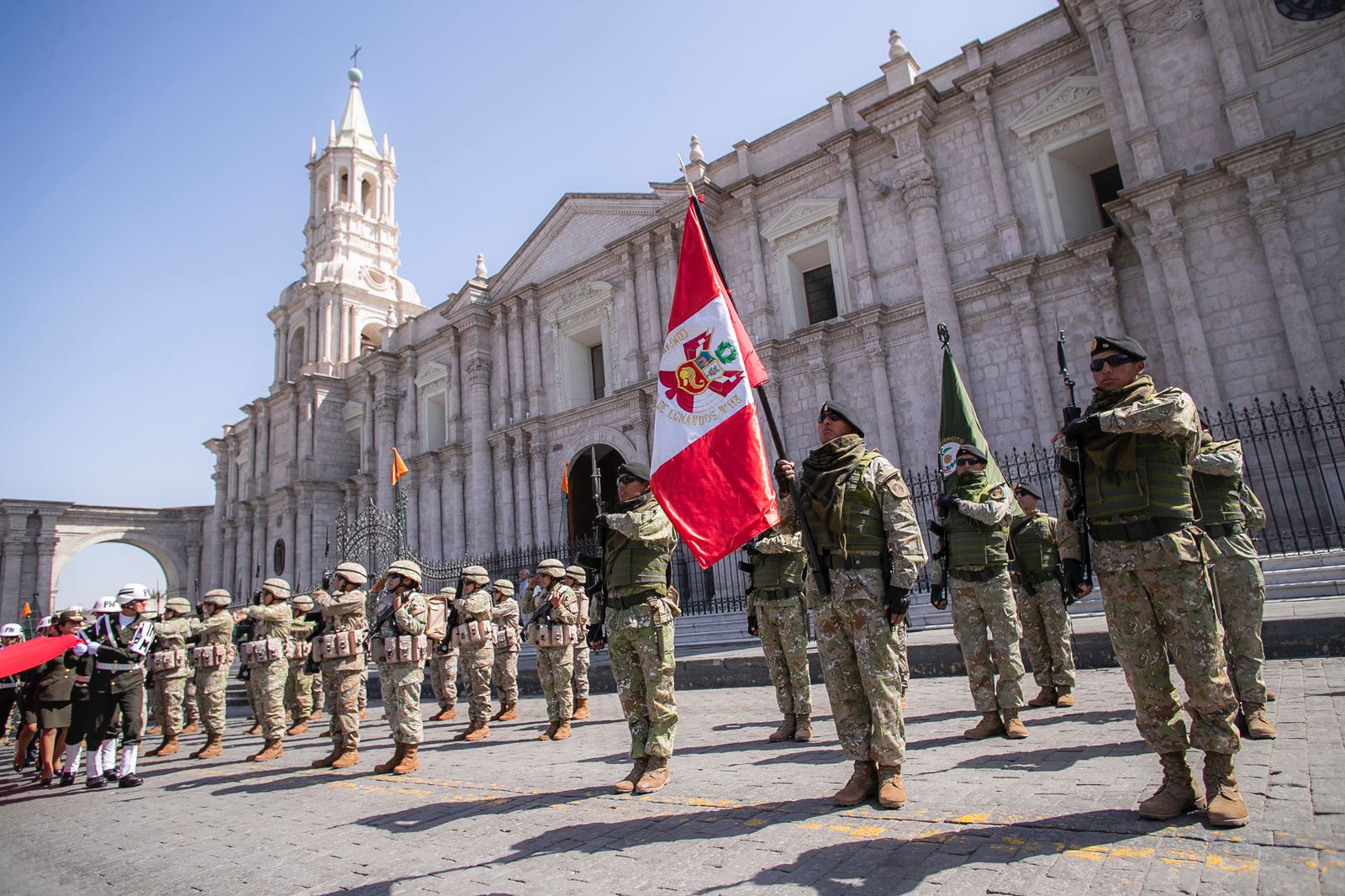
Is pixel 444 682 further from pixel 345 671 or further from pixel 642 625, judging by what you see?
pixel 642 625

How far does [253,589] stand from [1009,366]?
28342 millimetres

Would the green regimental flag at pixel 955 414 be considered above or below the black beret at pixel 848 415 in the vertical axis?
above

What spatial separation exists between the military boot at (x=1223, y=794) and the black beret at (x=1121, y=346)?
68.3 inches

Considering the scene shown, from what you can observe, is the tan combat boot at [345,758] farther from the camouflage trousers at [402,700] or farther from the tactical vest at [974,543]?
the tactical vest at [974,543]

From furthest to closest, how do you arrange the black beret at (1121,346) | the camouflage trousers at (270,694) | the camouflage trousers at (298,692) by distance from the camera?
the camouflage trousers at (298,692) → the camouflage trousers at (270,694) → the black beret at (1121,346)

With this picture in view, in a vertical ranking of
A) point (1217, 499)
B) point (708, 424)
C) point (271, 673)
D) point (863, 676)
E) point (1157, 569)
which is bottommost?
point (863, 676)

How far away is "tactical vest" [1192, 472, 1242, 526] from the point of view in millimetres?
4910

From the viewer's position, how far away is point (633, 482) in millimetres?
5375

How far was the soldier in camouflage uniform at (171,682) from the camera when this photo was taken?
9031mm

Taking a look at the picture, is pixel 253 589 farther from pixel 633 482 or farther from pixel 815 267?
pixel 633 482

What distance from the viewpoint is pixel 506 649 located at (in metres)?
9.73

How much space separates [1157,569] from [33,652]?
8.51m

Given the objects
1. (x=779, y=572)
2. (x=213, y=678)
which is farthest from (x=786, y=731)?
(x=213, y=678)

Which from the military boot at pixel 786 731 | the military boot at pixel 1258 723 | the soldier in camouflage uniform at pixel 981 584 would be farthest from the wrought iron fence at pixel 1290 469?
Answer: the military boot at pixel 1258 723
